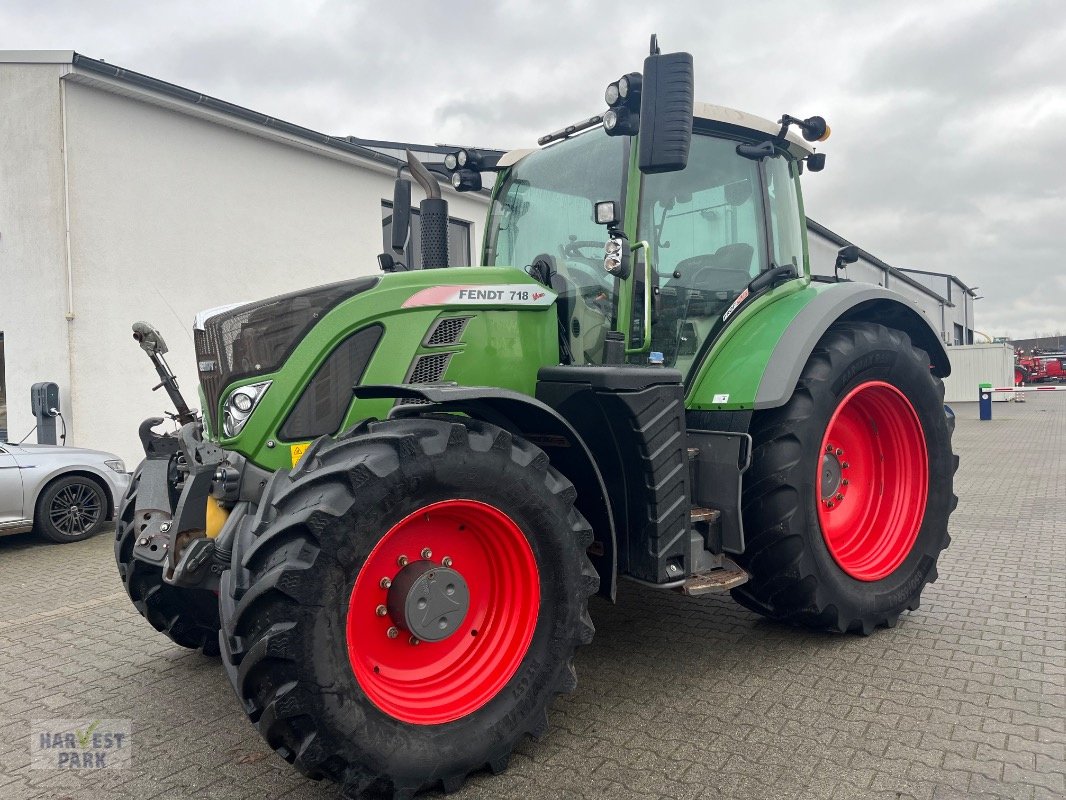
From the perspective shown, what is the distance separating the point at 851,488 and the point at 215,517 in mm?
3184

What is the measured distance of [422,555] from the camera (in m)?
2.75

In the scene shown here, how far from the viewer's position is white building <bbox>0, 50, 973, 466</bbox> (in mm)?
8656

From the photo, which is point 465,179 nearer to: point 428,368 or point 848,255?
point 428,368

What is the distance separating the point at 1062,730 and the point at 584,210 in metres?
2.79

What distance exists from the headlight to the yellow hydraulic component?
285 millimetres

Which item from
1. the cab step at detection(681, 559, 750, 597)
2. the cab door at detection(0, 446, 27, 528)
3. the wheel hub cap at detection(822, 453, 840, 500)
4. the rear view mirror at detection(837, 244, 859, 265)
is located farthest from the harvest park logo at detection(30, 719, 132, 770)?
the cab door at detection(0, 446, 27, 528)

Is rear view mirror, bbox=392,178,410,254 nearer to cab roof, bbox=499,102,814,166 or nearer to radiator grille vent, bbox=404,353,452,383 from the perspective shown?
cab roof, bbox=499,102,814,166

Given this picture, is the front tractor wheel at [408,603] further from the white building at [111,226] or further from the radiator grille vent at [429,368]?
the white building at [111,226]

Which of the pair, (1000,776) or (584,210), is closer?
(1000,776)

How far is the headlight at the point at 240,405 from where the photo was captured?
3.11 meters

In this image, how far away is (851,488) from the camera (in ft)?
14.5

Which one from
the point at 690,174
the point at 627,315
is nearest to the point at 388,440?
the point at 627,315

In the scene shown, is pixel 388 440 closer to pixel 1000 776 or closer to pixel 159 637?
pixel 1000 776

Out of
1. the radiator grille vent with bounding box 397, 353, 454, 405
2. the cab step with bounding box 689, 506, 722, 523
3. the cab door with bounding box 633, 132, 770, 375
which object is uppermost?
the cab door with bounding box 633, 132, 770, 375
